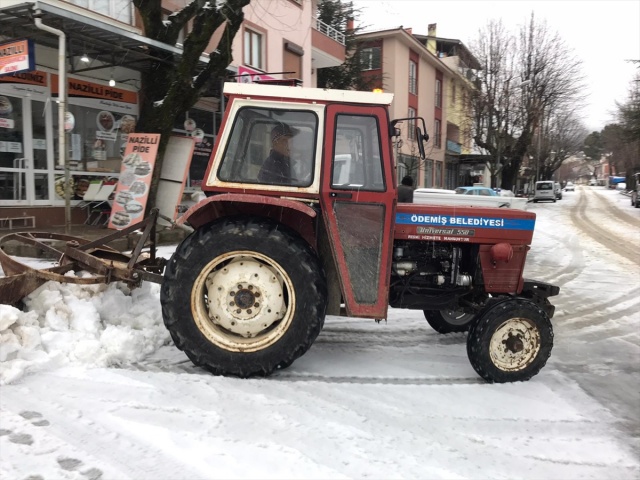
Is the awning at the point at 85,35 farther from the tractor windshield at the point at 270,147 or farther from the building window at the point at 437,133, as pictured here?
the building window at the point at 437,133

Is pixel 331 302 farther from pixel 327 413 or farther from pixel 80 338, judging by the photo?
pixel 80 338

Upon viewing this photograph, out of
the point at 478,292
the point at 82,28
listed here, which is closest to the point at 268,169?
the point at 478,292

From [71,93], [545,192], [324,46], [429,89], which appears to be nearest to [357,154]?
[71,93]

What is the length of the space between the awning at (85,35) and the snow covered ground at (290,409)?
589 cm

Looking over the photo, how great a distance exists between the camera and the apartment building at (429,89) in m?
29.8

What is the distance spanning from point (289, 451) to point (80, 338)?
200 cm

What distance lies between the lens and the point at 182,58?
375 inches

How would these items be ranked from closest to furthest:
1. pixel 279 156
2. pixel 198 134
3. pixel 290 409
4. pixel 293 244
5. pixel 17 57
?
pixel 290 409 < pixel 293 244 < pixel 279 156 < pixel 17 57 < pixel 198 134

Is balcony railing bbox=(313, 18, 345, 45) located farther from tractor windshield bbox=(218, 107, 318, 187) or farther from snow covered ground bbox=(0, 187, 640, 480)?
snow covered ground bbox=(0, 187, 640, 480)

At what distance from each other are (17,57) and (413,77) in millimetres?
28376

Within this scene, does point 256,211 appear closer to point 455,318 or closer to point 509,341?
point 509,341

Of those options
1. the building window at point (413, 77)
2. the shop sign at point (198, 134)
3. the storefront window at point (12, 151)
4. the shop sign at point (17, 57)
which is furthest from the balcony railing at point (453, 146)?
the shop sign at point (17, 57)

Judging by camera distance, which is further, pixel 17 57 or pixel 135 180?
pixel 135 180

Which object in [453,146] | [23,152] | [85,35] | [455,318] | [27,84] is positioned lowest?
[455,318]
